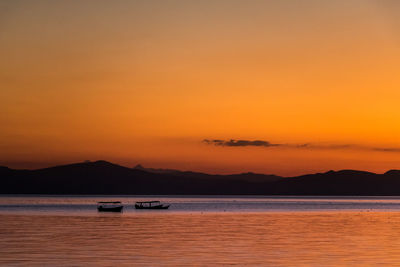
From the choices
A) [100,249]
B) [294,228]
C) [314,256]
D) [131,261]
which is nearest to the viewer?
[131,261]

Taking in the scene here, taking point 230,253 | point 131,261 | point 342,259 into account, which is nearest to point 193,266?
point 131,261

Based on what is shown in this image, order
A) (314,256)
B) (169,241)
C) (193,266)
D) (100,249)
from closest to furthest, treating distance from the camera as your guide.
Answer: (193,266) → (314,256) → (100,249) → (169,241)

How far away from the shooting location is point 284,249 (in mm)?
44000

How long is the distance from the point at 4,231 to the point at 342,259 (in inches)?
1330

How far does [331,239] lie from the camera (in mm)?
52156

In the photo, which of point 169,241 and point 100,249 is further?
point 169,241

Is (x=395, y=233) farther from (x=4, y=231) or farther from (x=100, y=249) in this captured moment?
(x=4, y=231)

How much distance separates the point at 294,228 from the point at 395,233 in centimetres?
1087

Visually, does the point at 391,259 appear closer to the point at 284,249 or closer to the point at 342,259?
the point at 342,259

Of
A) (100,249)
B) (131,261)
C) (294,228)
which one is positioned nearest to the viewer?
(131,261)

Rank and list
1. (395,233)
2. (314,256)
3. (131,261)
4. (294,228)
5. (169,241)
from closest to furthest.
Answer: (131,261)
(314,256)
(169,241)
(395,233)
(294,228)

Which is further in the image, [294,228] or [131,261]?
[294,228]

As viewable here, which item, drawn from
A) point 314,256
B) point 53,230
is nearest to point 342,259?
point 314,256

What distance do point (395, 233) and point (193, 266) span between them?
3050cm
